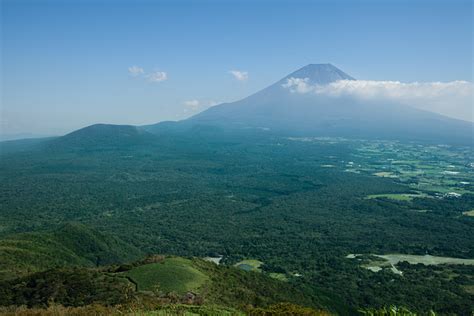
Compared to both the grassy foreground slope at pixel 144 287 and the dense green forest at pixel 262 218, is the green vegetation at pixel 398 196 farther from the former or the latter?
the grassy foreground slope at pixel 144 287

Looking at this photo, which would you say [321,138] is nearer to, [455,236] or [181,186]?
[181,186]

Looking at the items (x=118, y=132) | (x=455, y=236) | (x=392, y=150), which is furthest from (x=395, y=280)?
(x=118, y=132)

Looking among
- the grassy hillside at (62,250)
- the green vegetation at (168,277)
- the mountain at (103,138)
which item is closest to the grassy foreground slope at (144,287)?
the green vegetation at (168,277)

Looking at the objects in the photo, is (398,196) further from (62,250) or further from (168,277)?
(168,277)

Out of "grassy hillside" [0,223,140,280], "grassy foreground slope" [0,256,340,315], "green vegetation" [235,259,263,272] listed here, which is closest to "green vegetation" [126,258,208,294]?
"grassy foreground slope" [0,256,340,315]

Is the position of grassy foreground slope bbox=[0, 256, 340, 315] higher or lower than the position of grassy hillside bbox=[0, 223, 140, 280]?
higher

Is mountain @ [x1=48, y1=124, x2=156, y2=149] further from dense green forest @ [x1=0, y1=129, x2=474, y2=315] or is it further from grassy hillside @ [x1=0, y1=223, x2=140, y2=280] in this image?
grassy hillside @ [x1=0, y1=223, x2=140, y2=280]
